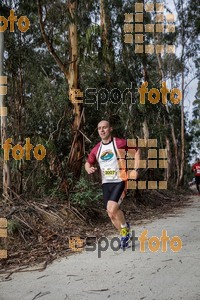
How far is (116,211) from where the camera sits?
5195 millimetres

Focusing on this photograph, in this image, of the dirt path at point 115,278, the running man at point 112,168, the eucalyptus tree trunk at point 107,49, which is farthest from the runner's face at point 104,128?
the eucalyptus tree trunk at point 107,49

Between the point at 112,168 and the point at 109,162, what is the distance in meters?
0.10

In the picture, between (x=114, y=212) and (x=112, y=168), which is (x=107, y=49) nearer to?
(x=112, y=168)

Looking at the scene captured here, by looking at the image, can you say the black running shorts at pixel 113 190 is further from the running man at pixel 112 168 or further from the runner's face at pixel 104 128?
the runner's face at pixel 104 128

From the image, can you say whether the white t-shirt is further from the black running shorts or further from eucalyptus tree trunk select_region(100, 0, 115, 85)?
eucalyptus tree trunk select_region(100, 0, 115, 85)

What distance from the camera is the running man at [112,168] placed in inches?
199

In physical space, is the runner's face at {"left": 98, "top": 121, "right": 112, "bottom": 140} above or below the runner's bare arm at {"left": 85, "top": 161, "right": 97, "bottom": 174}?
A: above

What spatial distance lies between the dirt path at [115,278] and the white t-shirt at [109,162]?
3.27ft

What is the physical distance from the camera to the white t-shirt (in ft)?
16.7

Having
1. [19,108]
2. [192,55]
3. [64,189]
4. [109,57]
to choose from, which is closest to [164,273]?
[64,189]

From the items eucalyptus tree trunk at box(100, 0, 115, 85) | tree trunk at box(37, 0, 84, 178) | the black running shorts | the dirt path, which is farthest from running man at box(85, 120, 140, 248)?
eucalyptus tree trunk at box(100, 0, 115, 85)

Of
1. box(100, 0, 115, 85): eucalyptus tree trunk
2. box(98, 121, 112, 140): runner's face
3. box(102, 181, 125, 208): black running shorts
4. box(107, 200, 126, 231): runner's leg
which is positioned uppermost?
box(100, 0, 115, 85): eucalyptus tree trunk

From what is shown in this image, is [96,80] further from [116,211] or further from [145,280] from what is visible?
[145,280]

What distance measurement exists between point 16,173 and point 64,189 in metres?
1.10
